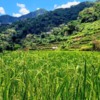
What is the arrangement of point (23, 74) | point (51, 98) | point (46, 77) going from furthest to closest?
point (46, 77) < point (23, 74) < point (51, 98)

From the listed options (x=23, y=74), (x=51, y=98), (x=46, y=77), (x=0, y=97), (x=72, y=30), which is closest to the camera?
(x=0, y=97)

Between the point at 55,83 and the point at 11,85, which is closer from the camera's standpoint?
the point at 11,85

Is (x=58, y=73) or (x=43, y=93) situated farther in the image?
(x=58, y=73)

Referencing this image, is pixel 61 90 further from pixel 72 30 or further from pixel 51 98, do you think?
pixel 72 30

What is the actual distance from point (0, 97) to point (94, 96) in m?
1.07

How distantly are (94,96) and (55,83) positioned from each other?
62 centimetres

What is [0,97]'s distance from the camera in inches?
133

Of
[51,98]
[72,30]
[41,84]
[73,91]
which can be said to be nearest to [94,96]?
[73,91]

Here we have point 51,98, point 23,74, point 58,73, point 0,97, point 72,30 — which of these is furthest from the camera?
point 72,30

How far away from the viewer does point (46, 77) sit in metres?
4.33

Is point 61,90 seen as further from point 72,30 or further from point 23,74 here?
point 72,30

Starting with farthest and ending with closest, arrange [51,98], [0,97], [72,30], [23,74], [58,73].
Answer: [72,30] → [58,73] → [23,74] → [51,98] → [0,97]

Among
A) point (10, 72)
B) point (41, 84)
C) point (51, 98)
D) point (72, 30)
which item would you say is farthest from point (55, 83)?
point (72, 30)

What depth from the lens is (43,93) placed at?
380 centimetres
